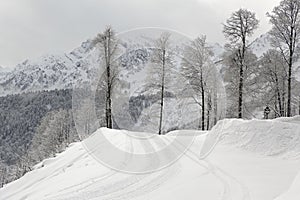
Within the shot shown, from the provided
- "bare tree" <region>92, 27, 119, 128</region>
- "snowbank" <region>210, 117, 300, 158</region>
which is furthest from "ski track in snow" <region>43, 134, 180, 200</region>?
"bare tree" <region>92, 27, 119, 128</region>

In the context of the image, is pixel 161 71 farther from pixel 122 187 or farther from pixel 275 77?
pixel 122 187

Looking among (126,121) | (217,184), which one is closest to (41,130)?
(126,121)

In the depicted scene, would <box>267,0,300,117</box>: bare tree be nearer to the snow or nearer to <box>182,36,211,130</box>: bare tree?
<box>182,36,211,130</box>: bare tree

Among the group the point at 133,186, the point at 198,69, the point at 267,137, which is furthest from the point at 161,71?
the point at 133,186

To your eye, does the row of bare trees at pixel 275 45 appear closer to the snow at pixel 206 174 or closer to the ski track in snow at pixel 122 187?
the snow at pixel 206 174

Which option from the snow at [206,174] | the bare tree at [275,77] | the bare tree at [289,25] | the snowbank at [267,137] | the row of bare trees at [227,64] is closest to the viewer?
the snow at [206,174]

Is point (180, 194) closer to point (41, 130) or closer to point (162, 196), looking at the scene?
point (162, 196)

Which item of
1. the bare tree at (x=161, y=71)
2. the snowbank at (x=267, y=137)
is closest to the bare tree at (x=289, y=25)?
the bare tree at (x=161, y=71)

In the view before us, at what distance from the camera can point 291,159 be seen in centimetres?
1266

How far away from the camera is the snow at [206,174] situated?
912 cm

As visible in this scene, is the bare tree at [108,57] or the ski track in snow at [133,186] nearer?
the ski track in snow at [133,186]

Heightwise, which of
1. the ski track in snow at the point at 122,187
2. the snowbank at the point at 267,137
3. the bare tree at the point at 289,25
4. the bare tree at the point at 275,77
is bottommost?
the ski track in snow at the point at 122,187

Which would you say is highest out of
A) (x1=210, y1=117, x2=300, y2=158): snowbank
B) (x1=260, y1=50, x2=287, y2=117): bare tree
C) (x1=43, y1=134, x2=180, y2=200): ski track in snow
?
(x1=260, y1=50, x2=287, y2=117): bare tree

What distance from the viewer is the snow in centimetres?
912
